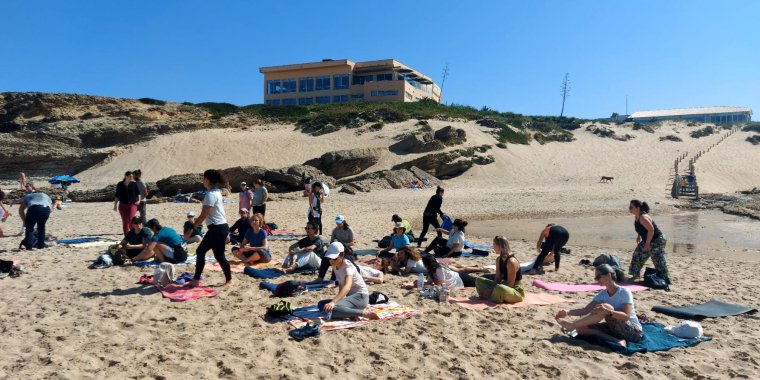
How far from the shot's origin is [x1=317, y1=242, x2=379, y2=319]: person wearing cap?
214 inches

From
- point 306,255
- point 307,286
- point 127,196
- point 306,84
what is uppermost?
point 306,84

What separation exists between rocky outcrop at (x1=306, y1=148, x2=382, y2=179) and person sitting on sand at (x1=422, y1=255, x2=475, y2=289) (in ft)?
66.2

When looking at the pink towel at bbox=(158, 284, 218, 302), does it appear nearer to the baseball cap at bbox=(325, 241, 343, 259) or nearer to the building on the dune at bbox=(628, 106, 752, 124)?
the baseball cap at bbox=(325, 241, 343, 259)

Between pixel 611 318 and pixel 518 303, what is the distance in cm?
146

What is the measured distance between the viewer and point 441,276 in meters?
6.90

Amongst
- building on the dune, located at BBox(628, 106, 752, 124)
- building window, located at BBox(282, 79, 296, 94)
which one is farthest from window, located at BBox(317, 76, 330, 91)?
Answer: building on the dune, located at BBox(628, 106, 752, 124)

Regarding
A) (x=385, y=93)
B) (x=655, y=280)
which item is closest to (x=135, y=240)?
(x=655, y=280)

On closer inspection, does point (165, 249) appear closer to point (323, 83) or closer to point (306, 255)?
point (306, 255)

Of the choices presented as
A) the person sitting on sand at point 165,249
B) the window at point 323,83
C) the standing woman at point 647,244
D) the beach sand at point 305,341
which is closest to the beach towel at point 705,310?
the beach sand at point 305,341

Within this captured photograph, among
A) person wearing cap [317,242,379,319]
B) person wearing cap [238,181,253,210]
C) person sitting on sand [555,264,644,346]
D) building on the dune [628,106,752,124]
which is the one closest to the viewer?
→ person sitting on sand [555,264,644,346]

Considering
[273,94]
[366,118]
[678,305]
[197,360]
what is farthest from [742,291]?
[273,94]

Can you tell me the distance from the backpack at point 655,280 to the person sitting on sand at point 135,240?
7.58 m

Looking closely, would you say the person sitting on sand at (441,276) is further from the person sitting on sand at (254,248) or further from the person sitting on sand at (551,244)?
the person sitting on sand at (254,248)

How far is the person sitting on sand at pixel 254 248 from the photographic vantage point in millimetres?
8375
